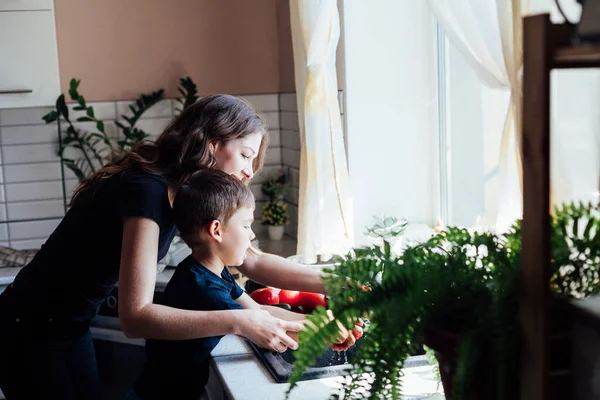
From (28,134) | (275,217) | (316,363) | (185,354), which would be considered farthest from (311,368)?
(28,134)

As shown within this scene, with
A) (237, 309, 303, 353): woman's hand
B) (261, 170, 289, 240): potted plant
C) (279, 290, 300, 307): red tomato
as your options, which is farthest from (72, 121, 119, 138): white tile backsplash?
(237, 309, 303, 353): woman's hand

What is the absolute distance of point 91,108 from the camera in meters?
3.44

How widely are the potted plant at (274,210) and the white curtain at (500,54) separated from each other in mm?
1496

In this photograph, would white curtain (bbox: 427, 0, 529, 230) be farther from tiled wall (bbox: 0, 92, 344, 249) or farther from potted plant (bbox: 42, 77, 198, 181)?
potted plant (bbox: 42, 77, 198, 181)

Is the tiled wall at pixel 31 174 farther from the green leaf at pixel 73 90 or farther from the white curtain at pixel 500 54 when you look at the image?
the white curtain at pixel 500 54

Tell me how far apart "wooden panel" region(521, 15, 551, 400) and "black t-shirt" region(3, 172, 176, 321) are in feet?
3.15

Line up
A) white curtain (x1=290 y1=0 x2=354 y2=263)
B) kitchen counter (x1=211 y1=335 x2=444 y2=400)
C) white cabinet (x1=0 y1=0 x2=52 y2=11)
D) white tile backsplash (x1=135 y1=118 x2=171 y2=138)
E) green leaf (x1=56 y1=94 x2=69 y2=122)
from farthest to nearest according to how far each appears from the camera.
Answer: white tile backsplash (x1=135 y1=118 x2=171 y2=138) → green leaf (x1=56 y1=94 x2=69 y2=122) → white cabinet (x1=0 y1=0 x2=52 y2=11) → white curtain (x1=290 y1=0 x2=354 y2=263) → kitchen counter (x1=211 y1=335 x2=444 y2=400)

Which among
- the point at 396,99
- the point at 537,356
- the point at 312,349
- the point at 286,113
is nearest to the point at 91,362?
the point at 312,349

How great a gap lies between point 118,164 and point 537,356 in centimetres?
122

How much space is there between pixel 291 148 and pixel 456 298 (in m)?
2.71

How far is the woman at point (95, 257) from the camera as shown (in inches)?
69.7

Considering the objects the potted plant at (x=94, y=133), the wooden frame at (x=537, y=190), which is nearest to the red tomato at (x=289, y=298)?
the wooden frame at (x=537, y=190)

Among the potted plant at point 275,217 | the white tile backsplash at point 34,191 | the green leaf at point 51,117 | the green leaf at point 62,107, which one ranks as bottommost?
the potted plant at point 275,217

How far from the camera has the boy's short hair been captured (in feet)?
5.58
